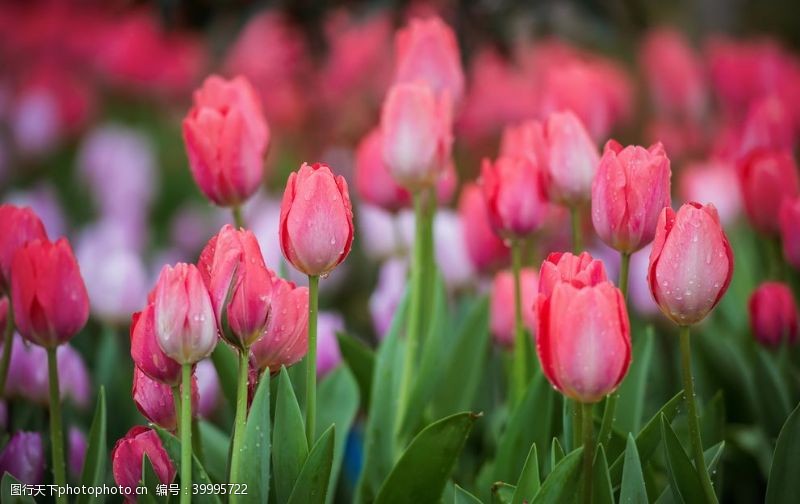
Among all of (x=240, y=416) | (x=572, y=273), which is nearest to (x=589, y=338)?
(x=572, y=273)

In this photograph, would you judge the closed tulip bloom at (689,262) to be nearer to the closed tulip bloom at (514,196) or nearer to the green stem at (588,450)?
the green stem at (588,450)

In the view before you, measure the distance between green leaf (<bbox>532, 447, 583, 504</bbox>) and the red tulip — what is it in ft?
2.06

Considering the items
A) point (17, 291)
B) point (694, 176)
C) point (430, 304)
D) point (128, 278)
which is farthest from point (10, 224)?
point (694, 176)

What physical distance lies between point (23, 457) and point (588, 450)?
630 mm

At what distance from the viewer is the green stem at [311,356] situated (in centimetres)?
91

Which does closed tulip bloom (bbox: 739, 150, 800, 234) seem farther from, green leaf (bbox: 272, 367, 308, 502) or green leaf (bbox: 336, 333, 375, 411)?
green leaf (bbox: 272, 367, 308, 502)

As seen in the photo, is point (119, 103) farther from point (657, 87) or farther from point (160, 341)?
point (160, 341)

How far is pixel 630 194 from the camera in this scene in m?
0.93

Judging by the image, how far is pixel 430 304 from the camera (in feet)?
4.50

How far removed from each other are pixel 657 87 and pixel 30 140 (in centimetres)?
199

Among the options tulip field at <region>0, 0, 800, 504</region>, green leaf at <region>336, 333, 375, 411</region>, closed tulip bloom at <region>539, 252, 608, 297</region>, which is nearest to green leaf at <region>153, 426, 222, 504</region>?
tulip field at <region>0, 0, 800, 504</region>

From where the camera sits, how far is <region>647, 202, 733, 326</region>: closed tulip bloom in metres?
0.84

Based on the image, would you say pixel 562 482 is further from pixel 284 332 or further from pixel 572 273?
pixel 284 332

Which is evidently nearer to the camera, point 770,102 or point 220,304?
point 220,304
